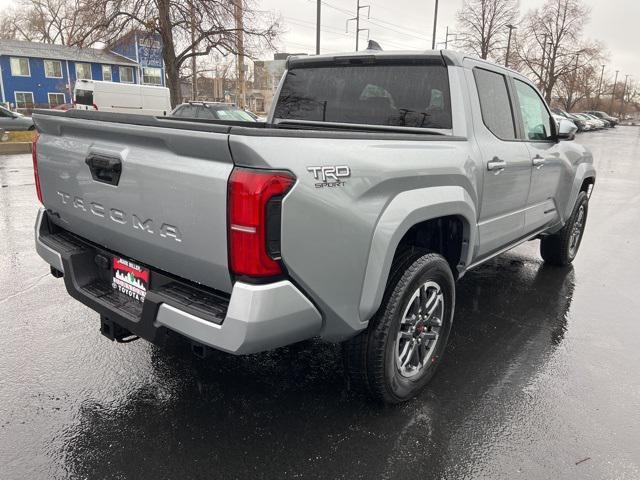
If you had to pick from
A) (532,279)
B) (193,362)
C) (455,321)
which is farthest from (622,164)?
(193,362)

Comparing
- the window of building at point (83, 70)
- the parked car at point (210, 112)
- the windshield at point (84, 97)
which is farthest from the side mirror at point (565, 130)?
the window of building at point (83, 70)

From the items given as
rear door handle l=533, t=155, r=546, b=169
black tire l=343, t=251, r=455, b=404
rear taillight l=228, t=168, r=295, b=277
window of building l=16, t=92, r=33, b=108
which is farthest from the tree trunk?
window of building l=16, t=92, r=33, b=108

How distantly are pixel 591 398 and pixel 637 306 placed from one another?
2021mm

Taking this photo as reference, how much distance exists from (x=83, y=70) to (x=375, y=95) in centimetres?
5861

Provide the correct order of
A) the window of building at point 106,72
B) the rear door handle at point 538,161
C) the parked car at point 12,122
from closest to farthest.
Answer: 1. the rear door handle at point 538,161
2. the parked car at point 12,122
3. the window of building at point 106,72

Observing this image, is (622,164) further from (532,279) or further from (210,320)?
(210,320)

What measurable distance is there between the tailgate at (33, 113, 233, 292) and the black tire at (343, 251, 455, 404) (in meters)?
0.87

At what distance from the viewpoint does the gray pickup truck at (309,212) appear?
2068 millimetres

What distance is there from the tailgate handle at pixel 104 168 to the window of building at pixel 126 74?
60457mm

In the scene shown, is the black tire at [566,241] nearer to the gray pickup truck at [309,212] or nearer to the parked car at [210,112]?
the gray pickup truck at [309,212]

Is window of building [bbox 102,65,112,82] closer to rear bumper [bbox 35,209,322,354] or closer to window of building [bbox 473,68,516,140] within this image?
window of building [bbox 473,68,516,140]

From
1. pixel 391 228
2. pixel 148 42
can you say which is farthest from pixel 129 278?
pixel 148 42

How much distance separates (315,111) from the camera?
396 centimetres

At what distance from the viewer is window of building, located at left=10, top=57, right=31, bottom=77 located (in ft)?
162
